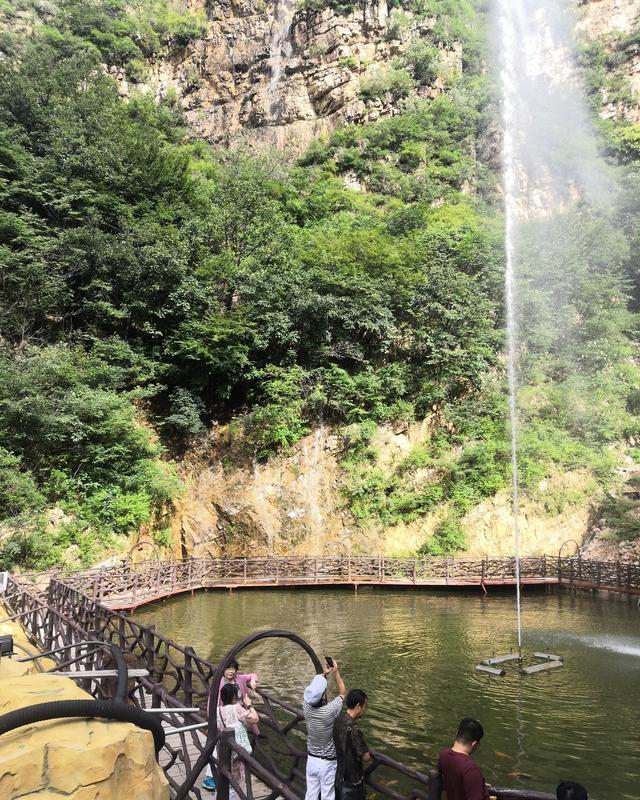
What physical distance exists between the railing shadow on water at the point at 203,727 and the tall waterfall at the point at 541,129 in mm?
29319

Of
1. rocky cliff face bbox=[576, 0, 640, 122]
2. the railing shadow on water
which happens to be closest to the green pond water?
the railing shadow on water

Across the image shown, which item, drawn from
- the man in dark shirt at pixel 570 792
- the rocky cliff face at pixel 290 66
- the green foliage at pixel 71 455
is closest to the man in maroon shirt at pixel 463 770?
the man in dark shirt at pixel 570 792

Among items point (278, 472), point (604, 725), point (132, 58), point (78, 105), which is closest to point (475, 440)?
point (278, 472)

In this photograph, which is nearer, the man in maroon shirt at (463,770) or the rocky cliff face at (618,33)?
the man in maroon shirt at (463,770)

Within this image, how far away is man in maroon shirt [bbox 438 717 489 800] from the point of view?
135 inches

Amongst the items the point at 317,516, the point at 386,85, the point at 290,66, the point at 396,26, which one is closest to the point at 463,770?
the point at 317,516

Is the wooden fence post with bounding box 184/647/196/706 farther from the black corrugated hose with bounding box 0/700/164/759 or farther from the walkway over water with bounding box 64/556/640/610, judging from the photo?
the walkway over water with bounding box 64/556/640/610

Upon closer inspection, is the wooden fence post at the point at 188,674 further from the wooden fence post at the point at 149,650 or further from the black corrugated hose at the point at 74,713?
the black corrugated hose at the point at 74,713

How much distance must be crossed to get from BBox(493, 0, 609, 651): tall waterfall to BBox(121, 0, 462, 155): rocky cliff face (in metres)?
7.66

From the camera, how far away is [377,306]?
2708 cm

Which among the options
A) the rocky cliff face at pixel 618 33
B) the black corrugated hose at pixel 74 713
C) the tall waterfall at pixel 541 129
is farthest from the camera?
the rocky cliff face at pixel 618 33

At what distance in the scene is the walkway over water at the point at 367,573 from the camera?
62.0 ft

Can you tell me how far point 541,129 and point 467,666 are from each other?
5055 cm

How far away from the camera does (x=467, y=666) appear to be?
1091 cm
